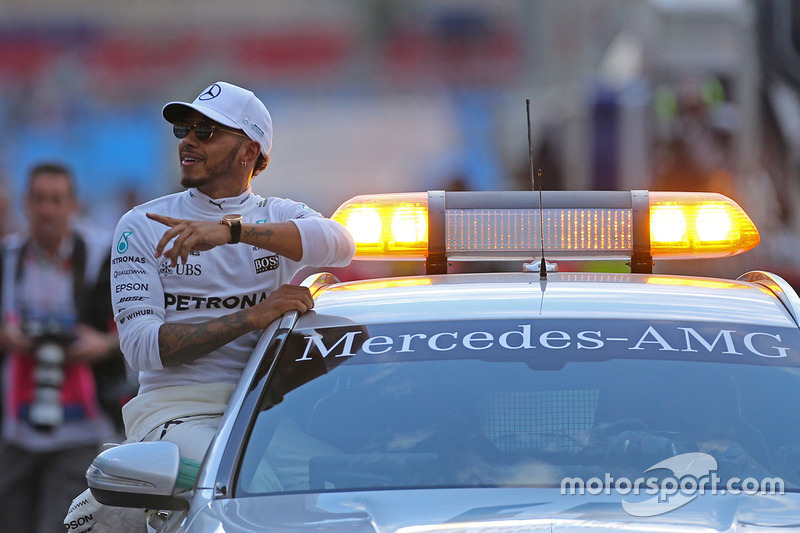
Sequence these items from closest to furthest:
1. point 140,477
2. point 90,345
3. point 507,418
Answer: point 140,477, point 507,418, point 90,345

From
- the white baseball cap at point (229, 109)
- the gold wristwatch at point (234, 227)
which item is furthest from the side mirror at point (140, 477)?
the white baseball cap at point (229, 109)

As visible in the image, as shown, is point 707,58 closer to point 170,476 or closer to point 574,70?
point 574,70

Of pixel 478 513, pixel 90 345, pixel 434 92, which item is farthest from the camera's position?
pixel 434 92

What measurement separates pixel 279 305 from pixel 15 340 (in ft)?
14.9

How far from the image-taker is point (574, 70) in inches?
331

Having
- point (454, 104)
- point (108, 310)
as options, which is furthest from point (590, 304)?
point (454, 104)

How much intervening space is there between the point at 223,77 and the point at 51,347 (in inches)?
83.7

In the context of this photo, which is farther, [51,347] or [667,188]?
[667,188]

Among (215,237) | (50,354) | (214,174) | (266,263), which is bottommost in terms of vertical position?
(50,354)

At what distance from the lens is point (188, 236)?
3301mm

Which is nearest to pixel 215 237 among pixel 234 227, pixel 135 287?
pixel 234 227

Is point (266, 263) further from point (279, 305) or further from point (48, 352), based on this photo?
point (48, 352)

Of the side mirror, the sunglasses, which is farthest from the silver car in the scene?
the sunglasses

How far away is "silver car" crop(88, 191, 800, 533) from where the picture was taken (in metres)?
2.56
